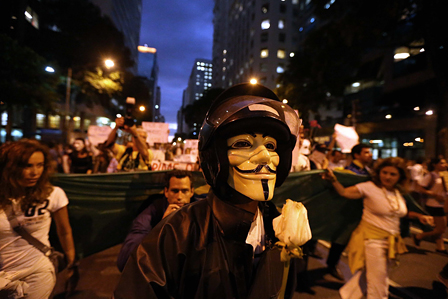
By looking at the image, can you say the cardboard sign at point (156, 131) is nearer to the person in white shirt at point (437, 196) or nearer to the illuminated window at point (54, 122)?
the person in white shirt at point (437, 196)

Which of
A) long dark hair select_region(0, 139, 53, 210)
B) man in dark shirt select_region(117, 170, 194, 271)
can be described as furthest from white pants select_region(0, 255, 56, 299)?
man in dark shirt select_region(117, 170, 194, 271)

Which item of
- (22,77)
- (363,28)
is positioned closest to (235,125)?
(363,28)

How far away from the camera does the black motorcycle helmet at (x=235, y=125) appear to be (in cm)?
127

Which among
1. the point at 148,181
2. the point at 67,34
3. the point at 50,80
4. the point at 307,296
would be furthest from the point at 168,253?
the point at 67,34

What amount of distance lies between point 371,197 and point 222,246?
2.86m

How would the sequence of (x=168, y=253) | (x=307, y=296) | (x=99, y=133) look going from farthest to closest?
(x=99, y=133) < (x=307, y=296) < (x=168, y=253)

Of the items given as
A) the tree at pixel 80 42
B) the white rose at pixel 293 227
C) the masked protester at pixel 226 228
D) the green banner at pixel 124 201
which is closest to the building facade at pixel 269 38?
the tree at pixel 80 42

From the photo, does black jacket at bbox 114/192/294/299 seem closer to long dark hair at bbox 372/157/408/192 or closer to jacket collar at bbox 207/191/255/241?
jacket collar at bbox 207/191/255/241

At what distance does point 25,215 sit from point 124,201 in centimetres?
131

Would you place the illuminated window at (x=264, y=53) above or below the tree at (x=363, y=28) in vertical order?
above

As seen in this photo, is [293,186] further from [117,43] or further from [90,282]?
[117,43]

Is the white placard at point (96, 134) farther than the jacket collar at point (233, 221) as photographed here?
Yes

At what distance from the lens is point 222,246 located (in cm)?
125

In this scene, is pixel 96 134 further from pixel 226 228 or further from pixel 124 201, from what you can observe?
pixel 226 228
